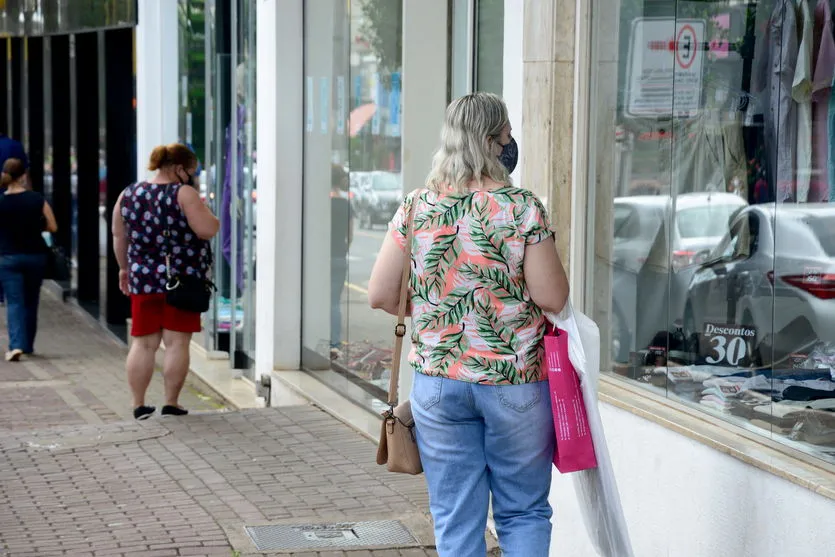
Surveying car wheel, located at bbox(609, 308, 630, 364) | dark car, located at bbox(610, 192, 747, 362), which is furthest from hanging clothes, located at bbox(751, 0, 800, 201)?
car wheel, located at bbox(609, 308, 630, 364)

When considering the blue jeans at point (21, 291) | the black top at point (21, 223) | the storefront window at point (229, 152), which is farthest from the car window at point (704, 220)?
the blue jeans at point (21, 291)

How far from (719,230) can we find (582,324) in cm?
127

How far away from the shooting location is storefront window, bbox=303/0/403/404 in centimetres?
817

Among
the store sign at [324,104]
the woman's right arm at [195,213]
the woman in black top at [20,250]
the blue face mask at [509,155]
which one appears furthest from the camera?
the woman in black top at [20,250]

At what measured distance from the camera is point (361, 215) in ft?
28.4

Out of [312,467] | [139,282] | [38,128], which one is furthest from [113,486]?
[38,128]

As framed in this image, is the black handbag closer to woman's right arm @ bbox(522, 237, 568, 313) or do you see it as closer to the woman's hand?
the woman's hand

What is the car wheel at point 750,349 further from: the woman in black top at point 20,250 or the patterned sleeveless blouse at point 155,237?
the woman in black top at point 20,250

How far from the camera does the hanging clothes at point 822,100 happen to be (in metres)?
4.38

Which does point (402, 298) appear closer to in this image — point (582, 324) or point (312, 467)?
point (582, 324)

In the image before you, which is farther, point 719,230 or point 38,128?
point 38,128

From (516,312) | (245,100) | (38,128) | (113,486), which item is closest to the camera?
(516,312)

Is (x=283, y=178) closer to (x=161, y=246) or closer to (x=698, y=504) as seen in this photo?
(x=161, y=246)

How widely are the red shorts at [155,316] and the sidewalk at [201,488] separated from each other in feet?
1.97
